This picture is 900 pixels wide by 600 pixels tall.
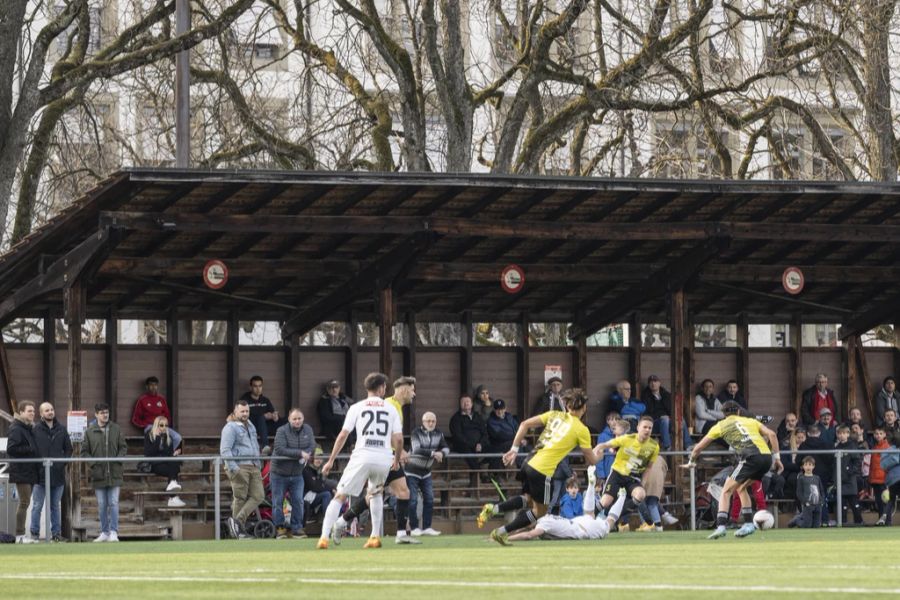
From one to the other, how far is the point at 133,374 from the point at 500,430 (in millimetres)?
5441

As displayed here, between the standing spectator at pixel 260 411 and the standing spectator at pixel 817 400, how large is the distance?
850cm

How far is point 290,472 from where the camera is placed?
79.3ft

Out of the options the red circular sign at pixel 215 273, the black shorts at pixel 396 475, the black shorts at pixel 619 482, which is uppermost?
the red circular sign at pixel 215 273

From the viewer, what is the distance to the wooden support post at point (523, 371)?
29.5m

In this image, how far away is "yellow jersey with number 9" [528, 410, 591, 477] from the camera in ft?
63.9

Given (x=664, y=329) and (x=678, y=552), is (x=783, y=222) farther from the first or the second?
(x=664, y=329)

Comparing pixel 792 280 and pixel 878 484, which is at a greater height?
pixel 792 280

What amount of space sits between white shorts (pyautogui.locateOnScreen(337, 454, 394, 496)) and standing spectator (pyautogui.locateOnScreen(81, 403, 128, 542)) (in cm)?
570

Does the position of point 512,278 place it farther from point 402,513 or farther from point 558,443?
point 558,443

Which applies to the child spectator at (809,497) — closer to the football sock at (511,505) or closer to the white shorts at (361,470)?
the football sock at (511,505)

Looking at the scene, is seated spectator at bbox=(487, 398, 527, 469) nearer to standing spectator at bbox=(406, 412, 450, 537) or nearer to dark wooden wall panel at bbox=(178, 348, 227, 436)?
standing spectator at bbox=(406, 412, 450, 537)

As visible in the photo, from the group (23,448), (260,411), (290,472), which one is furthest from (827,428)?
(23,448)

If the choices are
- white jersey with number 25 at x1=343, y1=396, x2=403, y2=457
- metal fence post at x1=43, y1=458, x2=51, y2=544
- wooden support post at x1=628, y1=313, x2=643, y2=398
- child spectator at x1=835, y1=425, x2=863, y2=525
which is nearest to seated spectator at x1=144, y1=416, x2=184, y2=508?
metal fence post at x1=43, y1=458, x2=51, y2=544

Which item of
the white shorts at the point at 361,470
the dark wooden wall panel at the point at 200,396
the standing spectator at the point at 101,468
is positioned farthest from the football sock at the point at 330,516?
the dark wooden wall panel at the point at 200,396
